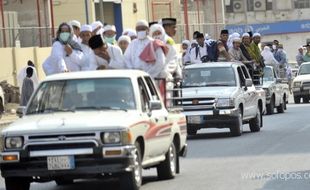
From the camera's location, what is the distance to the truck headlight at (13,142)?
38.1 feet

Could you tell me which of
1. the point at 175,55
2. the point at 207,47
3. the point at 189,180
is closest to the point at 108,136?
the point at 189,180

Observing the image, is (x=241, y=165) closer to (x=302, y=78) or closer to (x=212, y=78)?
(x=212, y=78)

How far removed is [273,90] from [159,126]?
18180 millimetres

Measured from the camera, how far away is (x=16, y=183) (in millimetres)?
11961

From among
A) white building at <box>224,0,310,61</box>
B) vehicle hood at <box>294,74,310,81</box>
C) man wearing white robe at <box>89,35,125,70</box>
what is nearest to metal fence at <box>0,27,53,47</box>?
vehicle hood at <box>294,74,310,81</box>

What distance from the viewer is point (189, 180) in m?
13.6

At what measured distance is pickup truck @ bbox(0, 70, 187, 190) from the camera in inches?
451

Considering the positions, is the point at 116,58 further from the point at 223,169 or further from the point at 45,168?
the point at 45,168

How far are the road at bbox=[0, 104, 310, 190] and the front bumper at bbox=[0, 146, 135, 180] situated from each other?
144 cm

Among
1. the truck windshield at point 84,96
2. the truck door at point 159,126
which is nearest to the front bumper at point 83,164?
the truck windshield at point 84,96

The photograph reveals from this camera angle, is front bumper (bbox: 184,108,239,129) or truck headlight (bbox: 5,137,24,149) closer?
truck headlight (bbox: 5,137,24,149)

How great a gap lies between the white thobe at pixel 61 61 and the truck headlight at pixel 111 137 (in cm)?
461

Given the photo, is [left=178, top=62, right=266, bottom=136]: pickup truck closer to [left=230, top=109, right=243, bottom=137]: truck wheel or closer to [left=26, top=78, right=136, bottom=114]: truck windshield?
[left=230, top=109, right=243, bottom=137]: truck wheel

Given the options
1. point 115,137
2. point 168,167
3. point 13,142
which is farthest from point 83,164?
point 168,167
